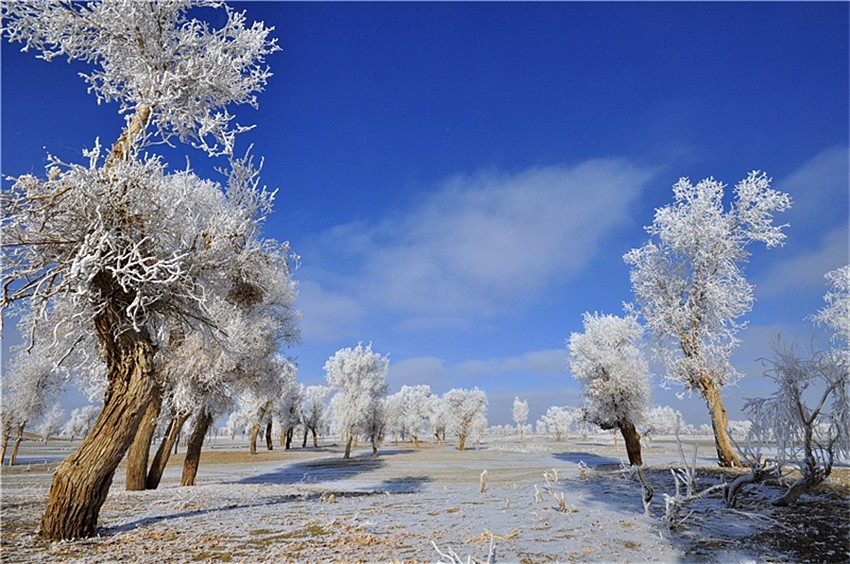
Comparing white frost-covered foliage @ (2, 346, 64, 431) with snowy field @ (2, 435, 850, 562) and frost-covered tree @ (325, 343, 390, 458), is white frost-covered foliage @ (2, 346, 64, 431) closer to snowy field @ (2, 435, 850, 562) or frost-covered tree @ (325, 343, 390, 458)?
frost-covered tree @ (325, 343, 390, 458)

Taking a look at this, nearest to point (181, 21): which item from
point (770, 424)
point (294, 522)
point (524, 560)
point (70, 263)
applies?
point (70, 263)

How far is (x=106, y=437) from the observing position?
766 centimetres

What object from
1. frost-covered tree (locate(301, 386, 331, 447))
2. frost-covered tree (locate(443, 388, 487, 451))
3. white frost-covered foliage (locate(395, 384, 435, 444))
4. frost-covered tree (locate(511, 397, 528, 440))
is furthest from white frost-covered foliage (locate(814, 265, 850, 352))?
frost-covered tree (locate(511, 397, 528, 440))

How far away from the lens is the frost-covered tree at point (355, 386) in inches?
1759

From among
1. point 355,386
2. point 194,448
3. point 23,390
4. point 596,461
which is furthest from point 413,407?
point 194,448

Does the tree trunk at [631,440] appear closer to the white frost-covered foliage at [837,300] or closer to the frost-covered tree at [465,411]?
the white frost-covered foliage at [837,300]

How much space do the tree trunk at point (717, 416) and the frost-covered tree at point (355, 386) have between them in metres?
32.7

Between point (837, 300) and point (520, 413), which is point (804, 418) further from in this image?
point (520, 413)

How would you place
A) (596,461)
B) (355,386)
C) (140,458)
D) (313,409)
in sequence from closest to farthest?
(140,458)
(596,461)
(355,386)
(313,409)

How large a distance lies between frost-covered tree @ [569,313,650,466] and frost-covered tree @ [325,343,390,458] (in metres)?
24.5

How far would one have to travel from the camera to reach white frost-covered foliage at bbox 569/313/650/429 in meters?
24.4

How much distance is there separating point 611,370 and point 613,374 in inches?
9.7

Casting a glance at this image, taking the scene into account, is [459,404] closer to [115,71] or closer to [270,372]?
[270,372]

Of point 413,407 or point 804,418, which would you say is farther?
point 413,407
